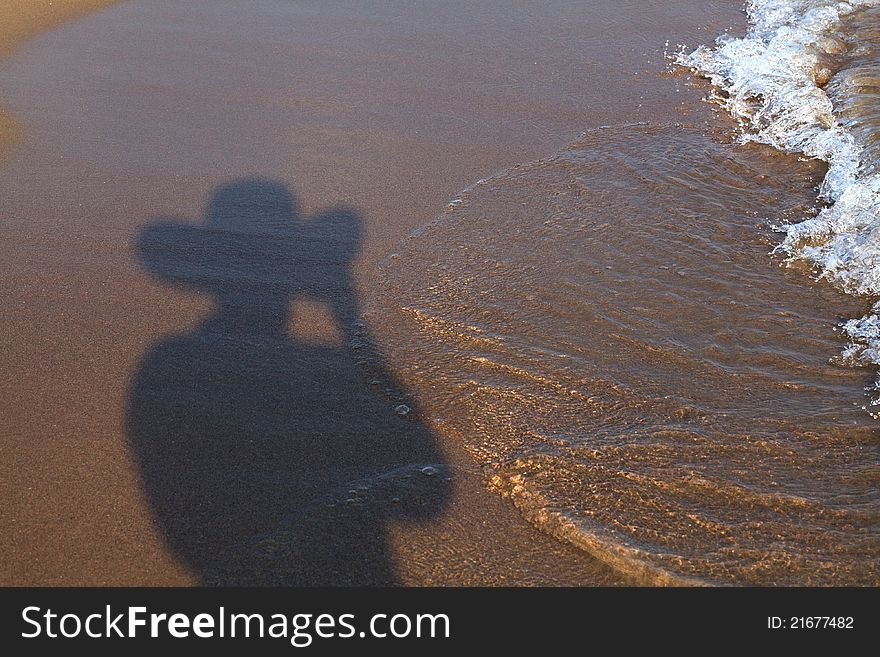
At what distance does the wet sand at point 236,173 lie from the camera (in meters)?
2.57

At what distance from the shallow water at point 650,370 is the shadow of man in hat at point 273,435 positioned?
9.8 inches

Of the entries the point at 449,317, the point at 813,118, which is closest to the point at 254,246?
the point at 449,317

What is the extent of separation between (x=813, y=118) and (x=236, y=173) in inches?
170

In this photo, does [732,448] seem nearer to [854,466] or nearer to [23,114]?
[854,466]

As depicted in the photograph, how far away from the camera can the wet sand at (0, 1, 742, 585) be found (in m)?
2.57

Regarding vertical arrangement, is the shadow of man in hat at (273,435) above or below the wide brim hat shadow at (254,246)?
below

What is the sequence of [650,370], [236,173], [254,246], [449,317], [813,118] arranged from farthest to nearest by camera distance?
[813,118], [236,173], [254,246], [449,317], [650,370]

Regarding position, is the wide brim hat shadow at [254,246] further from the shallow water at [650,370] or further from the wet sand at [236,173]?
the shallow water at [650,370]

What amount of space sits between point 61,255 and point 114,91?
236 centimetres

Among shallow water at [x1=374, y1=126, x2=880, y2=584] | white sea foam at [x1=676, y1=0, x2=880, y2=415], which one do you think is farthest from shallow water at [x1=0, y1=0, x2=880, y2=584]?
white sea foam at [x1=676, y1=0, x2=880, y2=415]

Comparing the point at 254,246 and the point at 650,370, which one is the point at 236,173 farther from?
the point at 650,370

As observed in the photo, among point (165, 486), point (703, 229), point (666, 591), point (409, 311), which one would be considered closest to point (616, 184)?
point (703, 229)

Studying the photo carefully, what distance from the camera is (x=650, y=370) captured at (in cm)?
331

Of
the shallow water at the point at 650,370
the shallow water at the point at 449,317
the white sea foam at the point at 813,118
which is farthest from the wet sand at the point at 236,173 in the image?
the white sea foam at the point at 813,118
